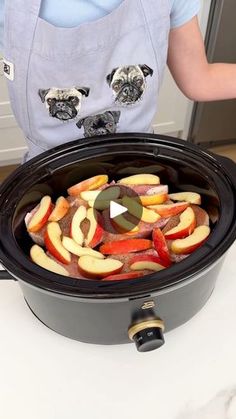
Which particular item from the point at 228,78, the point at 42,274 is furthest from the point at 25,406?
the point at 228,78

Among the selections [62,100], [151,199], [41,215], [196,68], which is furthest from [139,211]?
[196,68]

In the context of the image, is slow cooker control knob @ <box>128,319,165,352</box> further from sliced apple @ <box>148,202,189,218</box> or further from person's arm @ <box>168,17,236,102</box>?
person's arm @ <box>168,17,236,102</box>

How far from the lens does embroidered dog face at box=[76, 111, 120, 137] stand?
0.75 metres

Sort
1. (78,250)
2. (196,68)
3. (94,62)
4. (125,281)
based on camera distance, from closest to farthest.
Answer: (125,281) → (78,250) → (94,62) → (196,68)

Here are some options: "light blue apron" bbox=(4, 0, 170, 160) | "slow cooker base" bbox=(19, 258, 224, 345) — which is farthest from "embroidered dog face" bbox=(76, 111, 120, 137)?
"slow cooker base" bbox=(19, 258, 224, 345)

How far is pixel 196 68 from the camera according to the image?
2.65ft

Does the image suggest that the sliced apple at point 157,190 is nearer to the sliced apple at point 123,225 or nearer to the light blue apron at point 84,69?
the sliced apple at point 123,225

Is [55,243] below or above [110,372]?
above

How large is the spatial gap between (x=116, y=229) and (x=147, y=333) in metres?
0.15

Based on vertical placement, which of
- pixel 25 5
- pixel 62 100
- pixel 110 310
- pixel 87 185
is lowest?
pixel 110 310

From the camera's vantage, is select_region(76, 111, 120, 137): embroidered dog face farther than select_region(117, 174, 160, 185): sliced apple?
Yes

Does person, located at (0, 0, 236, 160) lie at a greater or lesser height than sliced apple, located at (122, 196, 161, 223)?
greater

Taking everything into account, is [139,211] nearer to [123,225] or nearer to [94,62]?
[123,225]

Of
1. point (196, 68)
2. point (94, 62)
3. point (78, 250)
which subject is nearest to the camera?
point (78, 250)
